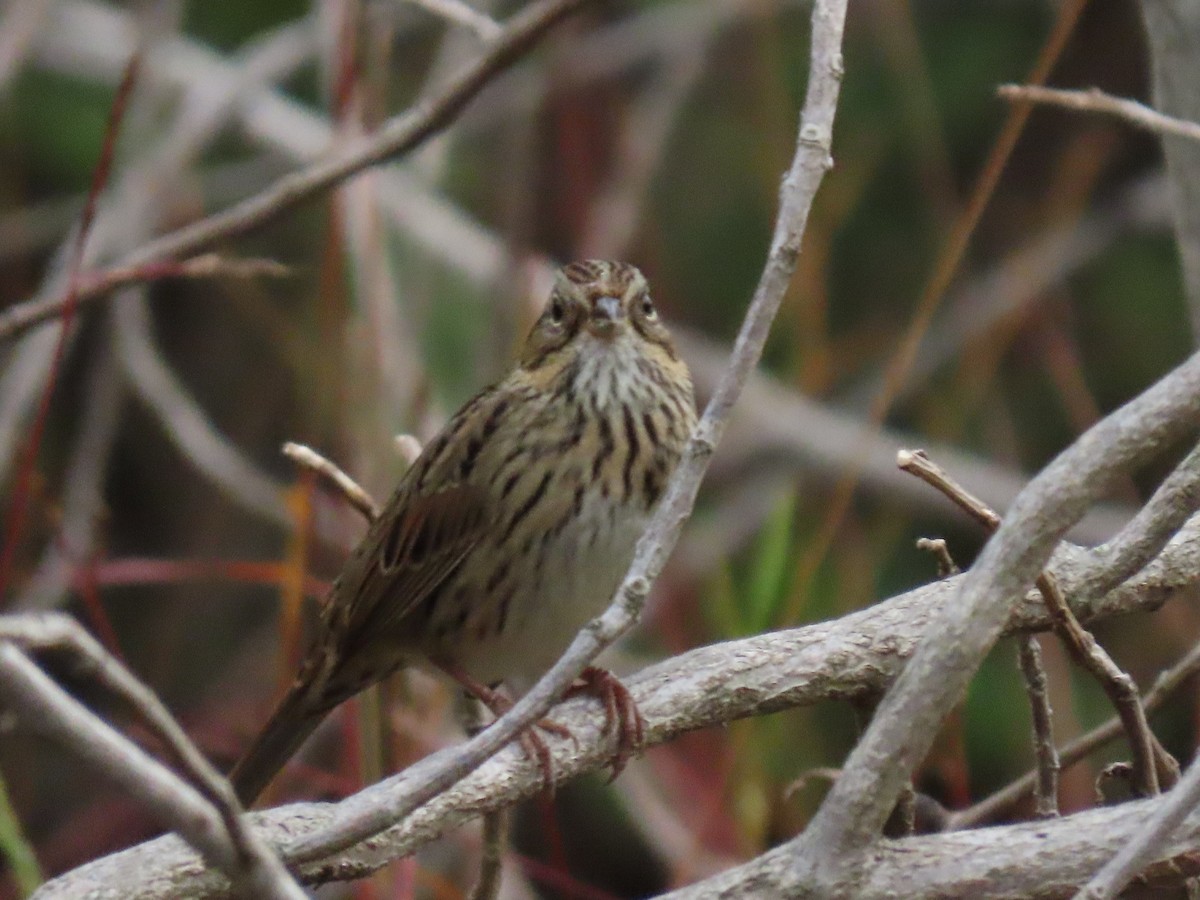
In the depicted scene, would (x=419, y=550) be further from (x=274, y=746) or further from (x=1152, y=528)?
(x=1152, y=528)

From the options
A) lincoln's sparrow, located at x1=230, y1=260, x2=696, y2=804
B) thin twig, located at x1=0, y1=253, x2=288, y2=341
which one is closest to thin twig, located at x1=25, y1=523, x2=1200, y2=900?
lincoln's sparrow, located at x1=230, y1=260, x2=696, y2=804

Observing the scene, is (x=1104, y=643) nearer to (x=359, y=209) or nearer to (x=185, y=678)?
(x=359, y=209)

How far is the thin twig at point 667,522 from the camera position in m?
1.55

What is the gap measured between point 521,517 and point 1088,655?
1.11 meters

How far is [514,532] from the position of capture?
9.42ft

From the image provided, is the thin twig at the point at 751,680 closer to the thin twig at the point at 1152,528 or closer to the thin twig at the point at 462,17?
the thin twig at the point at 1152,528

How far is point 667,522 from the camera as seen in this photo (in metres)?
1.69

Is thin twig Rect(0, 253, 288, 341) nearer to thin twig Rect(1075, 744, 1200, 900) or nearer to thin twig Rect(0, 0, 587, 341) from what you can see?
thin twig Rect(0, 0, 587, 341)

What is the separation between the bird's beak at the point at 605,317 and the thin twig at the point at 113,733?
66.5 inches

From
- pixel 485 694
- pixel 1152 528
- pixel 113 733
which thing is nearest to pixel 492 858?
pixel 485 694

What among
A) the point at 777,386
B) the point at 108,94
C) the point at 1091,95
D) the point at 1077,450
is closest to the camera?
the point at 1077,450

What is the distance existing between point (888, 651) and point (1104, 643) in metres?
2.88

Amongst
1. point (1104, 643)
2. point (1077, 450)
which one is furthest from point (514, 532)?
point (1104, 643)

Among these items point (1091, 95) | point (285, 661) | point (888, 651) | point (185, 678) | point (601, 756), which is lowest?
point (185, 678)
